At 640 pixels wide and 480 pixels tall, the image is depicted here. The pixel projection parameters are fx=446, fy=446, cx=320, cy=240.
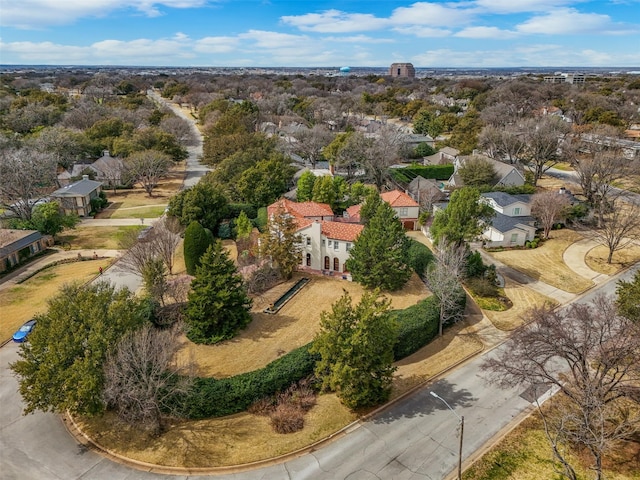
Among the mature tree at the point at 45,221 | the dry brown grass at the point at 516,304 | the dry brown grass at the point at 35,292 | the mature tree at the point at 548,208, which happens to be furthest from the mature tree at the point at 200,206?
the mature tree at the point at 548,208

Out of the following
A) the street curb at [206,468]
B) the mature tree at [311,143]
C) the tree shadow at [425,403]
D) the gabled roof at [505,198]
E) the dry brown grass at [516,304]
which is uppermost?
the mature tree at [311,143]

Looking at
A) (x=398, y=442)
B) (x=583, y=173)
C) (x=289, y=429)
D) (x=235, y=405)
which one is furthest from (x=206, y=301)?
(x=583, y=173)

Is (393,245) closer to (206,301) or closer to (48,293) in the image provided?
(206,301)

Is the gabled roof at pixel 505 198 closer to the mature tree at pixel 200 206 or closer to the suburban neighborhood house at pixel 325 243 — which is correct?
the suburban neighborhood house at pixel 325 243

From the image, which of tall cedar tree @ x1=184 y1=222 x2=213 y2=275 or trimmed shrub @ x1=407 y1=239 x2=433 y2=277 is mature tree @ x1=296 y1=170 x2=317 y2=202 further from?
trimmed shrub @ x1=407 y1=239 x2=433 y2=277

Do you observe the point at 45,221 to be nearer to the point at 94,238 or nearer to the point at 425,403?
the point at 94,238

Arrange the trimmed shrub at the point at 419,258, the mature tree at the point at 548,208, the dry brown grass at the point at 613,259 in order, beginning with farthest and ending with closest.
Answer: the mature tree at the point at 548,208, the dry brown grass at the point at 613,259, the trimmed shrub at the point at 419,258

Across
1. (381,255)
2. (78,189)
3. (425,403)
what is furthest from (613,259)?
(78,189)
